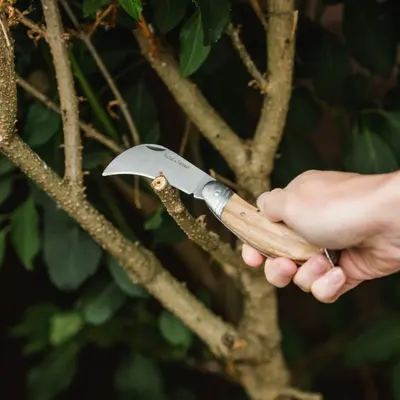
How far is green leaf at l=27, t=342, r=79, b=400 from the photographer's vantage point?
902 millimetres

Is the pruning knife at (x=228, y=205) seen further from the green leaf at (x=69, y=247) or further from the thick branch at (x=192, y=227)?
the green leaf at (x=69, y=247)

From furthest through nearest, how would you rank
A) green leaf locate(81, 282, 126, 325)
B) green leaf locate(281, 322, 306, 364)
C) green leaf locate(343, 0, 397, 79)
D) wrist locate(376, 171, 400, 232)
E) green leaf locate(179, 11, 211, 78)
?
green leaf locate(281, 322, 306, 364) → green leaf locate(81, 282, 126, 325) → green leaf locate(343, 0, 397, 79) → green leaf locate(179, 11, 211, 78) → wrist locate(376, 171, 400, 232)

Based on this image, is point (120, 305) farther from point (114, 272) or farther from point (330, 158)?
point (330, 158)

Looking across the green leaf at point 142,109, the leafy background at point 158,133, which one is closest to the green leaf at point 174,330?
the leafy background at point 158,133

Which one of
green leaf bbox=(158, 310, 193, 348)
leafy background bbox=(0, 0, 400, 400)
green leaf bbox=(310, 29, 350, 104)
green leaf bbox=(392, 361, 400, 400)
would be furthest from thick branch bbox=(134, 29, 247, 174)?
green leaf bbox=(392, 361, 400, 400)

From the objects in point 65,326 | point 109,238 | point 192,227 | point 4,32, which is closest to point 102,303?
point 65,326

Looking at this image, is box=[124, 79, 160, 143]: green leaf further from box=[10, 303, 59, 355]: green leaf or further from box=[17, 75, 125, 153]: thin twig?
box=[10, 303, 59, 355]: green leaf

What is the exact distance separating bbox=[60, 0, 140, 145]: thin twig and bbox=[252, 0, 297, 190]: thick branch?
0.39ft

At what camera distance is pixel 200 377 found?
47.8 inches

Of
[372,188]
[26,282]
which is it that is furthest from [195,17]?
[26,282]

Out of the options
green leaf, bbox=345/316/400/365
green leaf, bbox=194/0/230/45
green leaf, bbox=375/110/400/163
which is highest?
green leaf, bbox=194/0/230/45

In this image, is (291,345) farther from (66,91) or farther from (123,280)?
(66,91)

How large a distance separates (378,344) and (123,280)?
12.1 inches

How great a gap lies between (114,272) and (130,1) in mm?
353
